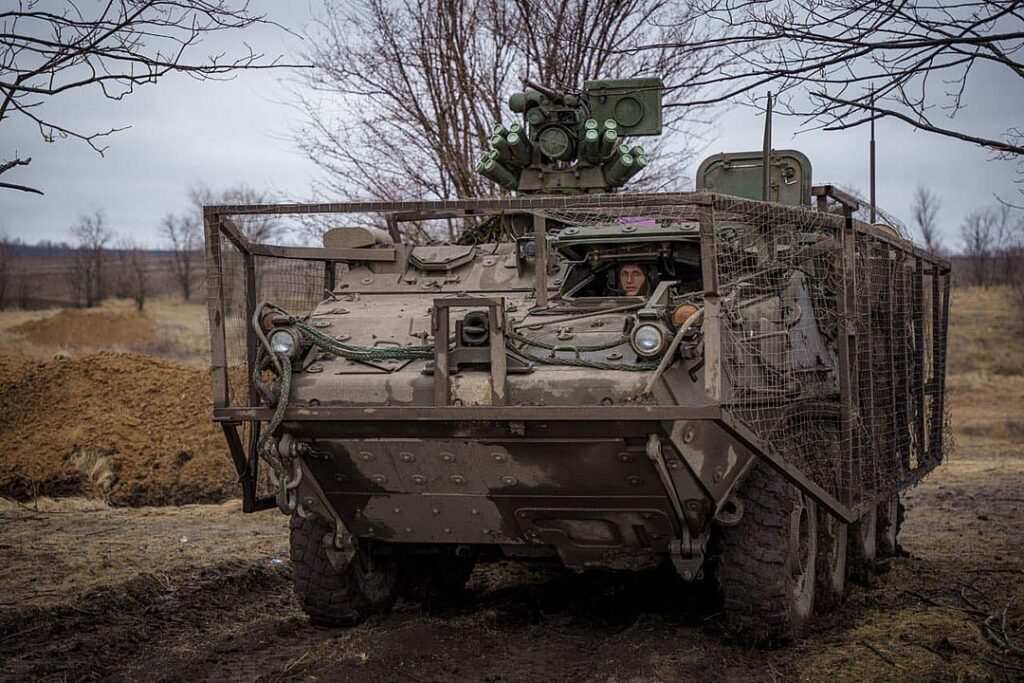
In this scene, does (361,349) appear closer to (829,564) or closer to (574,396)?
(574,396)

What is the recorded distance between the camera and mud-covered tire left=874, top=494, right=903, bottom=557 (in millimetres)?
8547

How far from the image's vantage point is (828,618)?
22.2ft

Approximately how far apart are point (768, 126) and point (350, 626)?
11.7 ft

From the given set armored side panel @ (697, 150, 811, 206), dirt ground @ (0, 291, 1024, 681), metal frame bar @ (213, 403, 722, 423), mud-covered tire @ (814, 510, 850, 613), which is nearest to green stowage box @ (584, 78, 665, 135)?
armored side panel @ (697, 150, 811, 206)

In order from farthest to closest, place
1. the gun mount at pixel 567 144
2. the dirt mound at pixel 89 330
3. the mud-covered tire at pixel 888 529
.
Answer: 1. the dirt mound at pixel 89 330
2. the gun mount at pixel 567 144
3. the mud-covered tire at pixel 888 529

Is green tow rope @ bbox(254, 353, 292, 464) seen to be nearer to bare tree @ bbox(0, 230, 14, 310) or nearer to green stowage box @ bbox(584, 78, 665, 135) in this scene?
green stowage box @ bbox(584, 78, 665, 135)

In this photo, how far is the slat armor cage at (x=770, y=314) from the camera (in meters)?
5.33

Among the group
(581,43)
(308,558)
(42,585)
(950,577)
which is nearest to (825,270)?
(950,577)

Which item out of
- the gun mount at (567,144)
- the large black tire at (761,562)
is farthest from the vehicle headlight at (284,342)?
the gun mount at (567,144)

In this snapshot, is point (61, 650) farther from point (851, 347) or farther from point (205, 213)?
point (851, 347)

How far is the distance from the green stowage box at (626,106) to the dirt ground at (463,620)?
331 cm

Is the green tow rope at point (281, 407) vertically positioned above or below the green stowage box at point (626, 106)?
below

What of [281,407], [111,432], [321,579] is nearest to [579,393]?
[281,407]

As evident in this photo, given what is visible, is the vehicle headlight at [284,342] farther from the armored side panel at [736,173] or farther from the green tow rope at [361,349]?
the armored side panel at [736,173]
